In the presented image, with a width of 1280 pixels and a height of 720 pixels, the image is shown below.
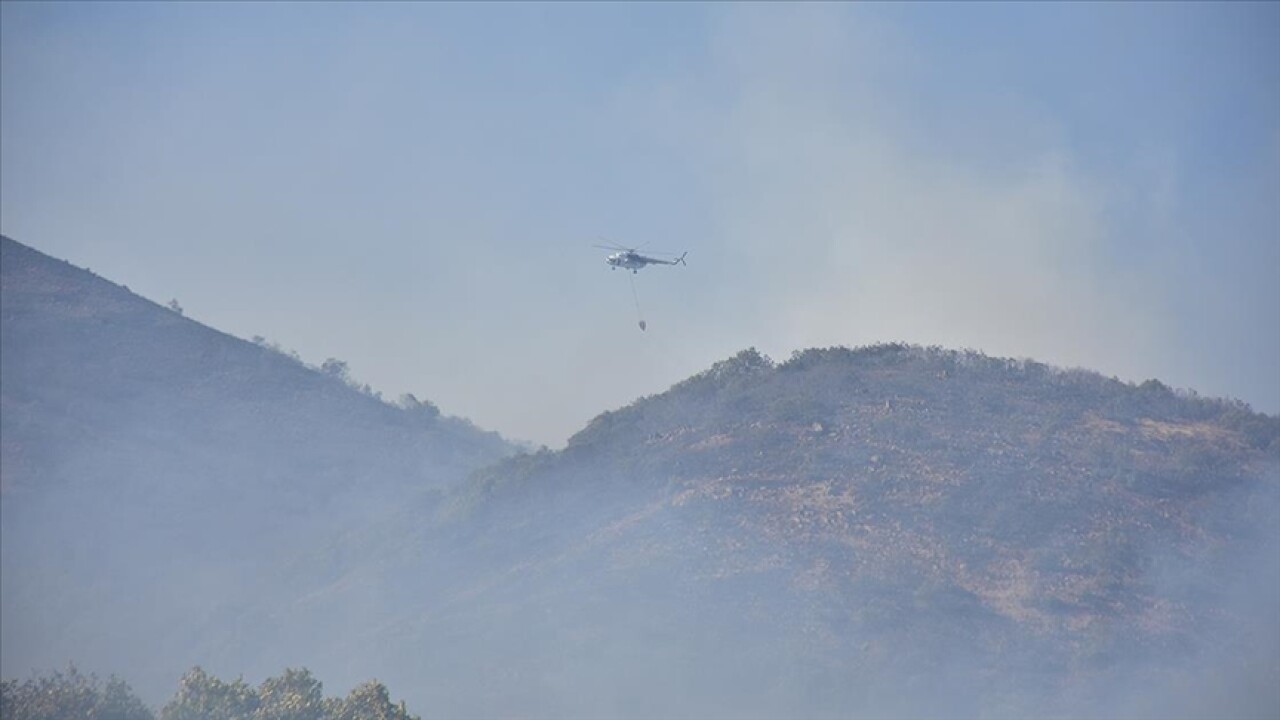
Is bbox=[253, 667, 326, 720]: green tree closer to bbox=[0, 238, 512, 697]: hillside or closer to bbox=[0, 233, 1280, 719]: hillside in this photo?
bbox=[0, 233, 1280, 719]: hillside

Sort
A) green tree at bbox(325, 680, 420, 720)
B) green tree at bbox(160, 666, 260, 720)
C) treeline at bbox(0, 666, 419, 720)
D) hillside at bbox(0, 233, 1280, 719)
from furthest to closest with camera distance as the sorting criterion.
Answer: hillside at bbox(0, 233, 1280, 719)
green tree at bbox(160, 666, 260, 720)
green tree at bbox(325, 680, 420, 720)
treeline at bbox(0, 666, 419, 720)

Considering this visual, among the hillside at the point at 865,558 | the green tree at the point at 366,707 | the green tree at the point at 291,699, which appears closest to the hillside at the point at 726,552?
the hillside at the point at 865,558

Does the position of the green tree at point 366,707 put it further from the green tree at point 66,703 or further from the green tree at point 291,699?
the green tree at point 66,703

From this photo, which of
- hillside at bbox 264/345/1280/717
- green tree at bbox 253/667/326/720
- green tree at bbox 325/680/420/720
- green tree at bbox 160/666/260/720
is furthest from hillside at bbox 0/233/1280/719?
green tree at bbox 160/666/260/720

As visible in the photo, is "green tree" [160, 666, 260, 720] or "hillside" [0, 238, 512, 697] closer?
"green tree" [160, 666, 260, 720]

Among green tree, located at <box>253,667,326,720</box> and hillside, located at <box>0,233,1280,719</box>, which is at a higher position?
hillside, located at <box>0,233,1280,719</box>

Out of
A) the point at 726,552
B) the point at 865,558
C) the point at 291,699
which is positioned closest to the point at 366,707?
the point at 291,699

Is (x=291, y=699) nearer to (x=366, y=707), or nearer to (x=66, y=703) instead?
(x=366, y=707)
